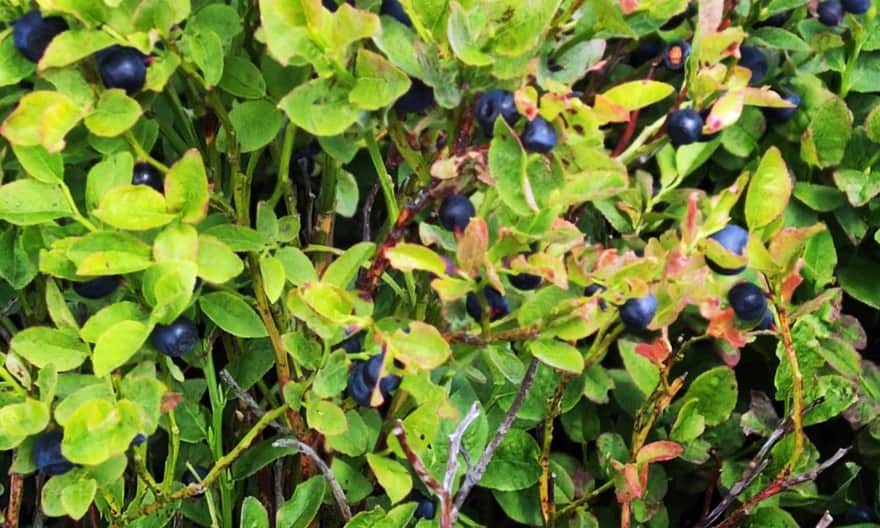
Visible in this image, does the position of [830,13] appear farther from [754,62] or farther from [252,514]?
[252,514]

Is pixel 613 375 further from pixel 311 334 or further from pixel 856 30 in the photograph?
pixel 856 30

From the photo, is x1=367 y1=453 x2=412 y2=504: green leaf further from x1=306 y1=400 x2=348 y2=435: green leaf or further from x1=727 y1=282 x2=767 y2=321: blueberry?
x1=727 y1=282 x2=767 y2=321: blueberry

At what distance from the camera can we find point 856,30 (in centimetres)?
140

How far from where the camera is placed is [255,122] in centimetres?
106

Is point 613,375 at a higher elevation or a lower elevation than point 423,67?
lower

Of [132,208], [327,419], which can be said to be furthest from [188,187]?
[327,419]

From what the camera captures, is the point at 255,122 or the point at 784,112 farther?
the point at 784,112

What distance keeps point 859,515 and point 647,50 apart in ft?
2.21

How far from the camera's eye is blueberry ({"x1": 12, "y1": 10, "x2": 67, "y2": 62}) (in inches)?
38.6

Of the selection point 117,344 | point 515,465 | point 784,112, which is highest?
point 117,344

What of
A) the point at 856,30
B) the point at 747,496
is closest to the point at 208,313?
the point at 747,496

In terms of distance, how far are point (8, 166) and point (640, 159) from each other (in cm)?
73

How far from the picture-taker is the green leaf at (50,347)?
101cm

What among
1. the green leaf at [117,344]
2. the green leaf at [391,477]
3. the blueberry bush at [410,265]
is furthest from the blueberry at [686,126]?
the green leaf at [117,344]
